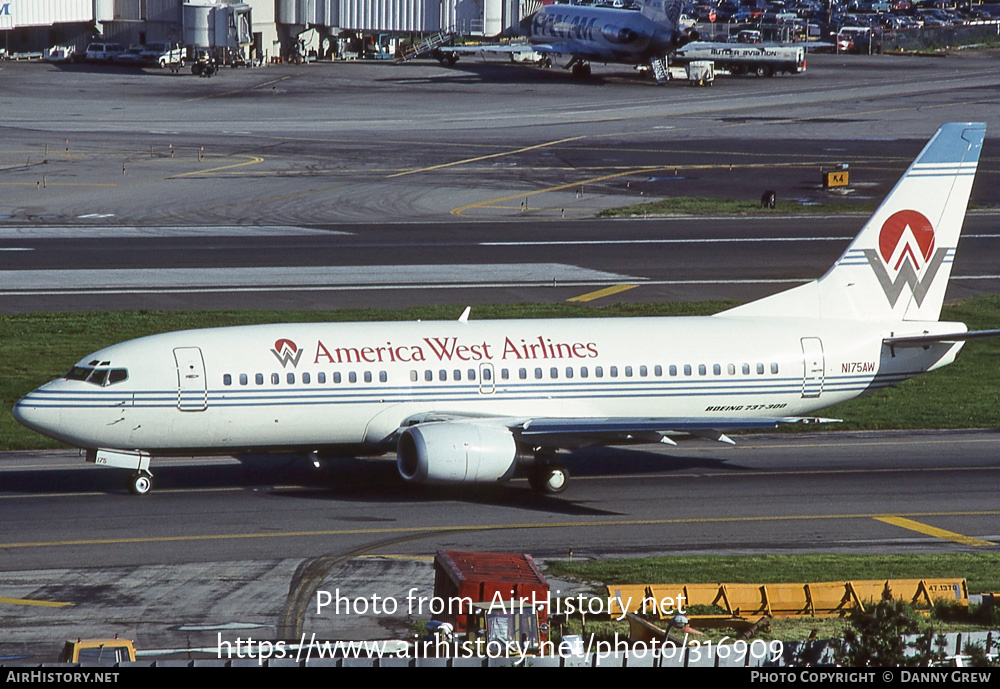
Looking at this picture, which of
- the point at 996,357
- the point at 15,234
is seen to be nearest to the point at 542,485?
the point at 996,357

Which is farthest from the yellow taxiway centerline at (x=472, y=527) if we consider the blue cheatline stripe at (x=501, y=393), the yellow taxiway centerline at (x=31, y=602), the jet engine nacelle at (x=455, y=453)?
the yellow taxiway centerline at (x=31, y=602)

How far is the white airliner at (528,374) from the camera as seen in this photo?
31.9 m

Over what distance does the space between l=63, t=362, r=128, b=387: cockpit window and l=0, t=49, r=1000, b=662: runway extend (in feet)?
9.85

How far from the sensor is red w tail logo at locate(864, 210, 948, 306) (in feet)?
121

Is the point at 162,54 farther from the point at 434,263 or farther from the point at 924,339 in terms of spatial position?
the point at 924,339

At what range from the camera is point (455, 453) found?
31.3 meters

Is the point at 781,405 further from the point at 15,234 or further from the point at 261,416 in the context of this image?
the point at 15,234

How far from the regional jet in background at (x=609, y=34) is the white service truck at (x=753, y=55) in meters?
8.01

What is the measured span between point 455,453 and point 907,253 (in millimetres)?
14312

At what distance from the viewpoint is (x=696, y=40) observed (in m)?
132

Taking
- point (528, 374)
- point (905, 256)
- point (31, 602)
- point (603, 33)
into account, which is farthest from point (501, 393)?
point (603, 33)

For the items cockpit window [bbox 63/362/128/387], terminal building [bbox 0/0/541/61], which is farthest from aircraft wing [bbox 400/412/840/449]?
terminal building [bbox 0/0/541/61]

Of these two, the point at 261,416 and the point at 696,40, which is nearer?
the point at 261,416

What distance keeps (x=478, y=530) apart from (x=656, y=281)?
102ft
